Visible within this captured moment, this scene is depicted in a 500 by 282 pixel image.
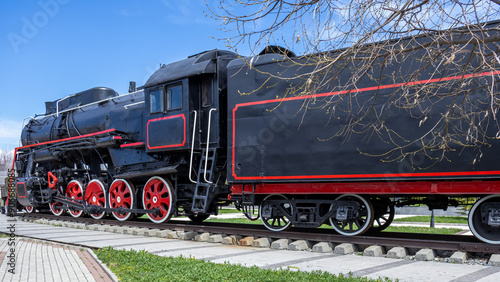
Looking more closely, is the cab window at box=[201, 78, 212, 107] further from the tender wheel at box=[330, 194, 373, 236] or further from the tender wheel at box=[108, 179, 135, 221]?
the tender wheel at box=[330, 194, 373, 236]

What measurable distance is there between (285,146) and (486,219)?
3.29m

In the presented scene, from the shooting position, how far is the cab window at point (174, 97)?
949 cm

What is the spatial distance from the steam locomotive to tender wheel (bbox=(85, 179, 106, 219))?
0.13ft

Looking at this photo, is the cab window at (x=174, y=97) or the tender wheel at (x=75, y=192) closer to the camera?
the cab window at (x=174, y=97)

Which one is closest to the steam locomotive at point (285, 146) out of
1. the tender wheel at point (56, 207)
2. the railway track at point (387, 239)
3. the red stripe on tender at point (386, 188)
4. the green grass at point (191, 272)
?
the red stripe on tender at point (386, 188)

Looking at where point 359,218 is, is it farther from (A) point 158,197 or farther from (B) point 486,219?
(A) point 158,197

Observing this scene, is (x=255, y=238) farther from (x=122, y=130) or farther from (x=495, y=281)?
(x=122, y=130)

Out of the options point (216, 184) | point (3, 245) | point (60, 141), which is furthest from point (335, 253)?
point (60, 141)

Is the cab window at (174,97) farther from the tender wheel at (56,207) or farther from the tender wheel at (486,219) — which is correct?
the tender wheel at (56,207)

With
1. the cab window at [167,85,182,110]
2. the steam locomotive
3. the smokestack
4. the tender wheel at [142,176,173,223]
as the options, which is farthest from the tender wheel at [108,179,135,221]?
the smokestack

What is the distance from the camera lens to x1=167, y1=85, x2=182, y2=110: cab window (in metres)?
9.49

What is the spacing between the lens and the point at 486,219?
254 inches

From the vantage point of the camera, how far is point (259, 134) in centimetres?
810

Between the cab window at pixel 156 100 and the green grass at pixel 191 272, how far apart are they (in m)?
4.21
